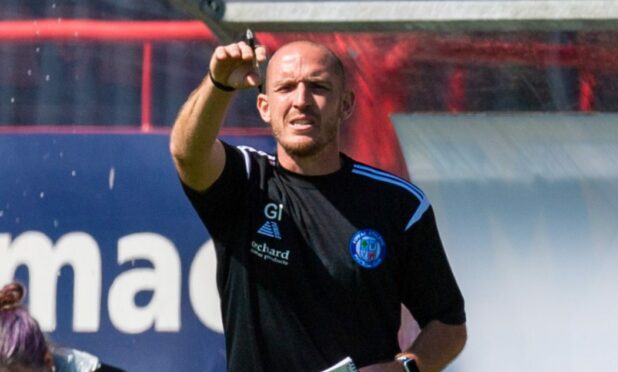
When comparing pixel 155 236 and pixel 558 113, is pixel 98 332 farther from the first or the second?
pixel 558 113

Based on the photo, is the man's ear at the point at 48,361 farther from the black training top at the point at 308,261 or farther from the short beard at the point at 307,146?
the short beard at the point at 307,146

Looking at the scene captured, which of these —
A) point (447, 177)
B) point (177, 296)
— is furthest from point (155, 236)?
point (447, 177)

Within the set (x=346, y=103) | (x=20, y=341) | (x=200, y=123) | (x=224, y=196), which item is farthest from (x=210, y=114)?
(x=20, y=341)

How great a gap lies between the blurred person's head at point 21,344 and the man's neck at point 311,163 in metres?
0.64

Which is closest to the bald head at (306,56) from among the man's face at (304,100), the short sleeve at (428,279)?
the man's face at (304,100)

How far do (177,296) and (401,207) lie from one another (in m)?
1.08

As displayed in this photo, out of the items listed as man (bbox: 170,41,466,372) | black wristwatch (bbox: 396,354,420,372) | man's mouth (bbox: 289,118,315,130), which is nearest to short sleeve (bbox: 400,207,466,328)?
man (bbox: 170,41,466,372)

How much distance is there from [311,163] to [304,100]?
153 millimetres

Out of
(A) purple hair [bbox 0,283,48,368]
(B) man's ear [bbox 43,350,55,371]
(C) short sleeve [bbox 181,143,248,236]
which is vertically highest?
(C) short sleeve [bbox 181,143,248,236]

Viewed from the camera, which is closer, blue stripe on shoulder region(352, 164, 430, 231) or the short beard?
the short beard

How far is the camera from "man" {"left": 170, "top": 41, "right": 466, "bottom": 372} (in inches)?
126

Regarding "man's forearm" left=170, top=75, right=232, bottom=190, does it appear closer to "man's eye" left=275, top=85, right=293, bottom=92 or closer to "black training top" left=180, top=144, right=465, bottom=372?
"black training top" left=180, top=144, right=465, bottom=372

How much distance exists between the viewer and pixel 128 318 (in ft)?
13.9

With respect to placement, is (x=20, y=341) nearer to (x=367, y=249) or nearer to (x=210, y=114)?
(x=210, y=114)
